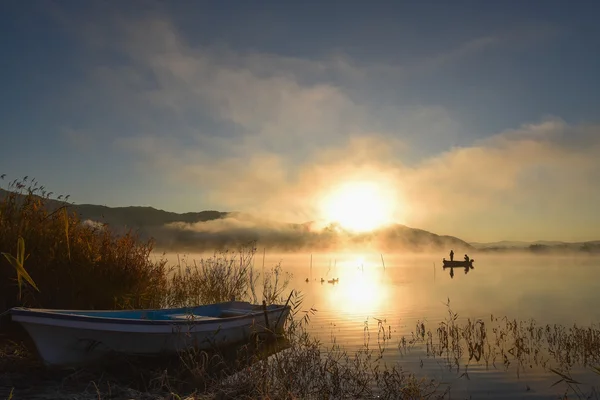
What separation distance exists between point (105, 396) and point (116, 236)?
7.79 metres

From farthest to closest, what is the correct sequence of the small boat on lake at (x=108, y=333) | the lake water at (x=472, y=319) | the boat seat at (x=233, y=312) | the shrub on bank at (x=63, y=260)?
the boat seat at (x=233, y=312) < the lake water at (x=472, y=319) < the shrub on bank at (x=63, y=260) < the small boat on lake at (x=108, y=333)

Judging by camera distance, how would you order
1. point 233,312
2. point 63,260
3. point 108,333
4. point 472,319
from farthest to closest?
point 472,319 < point 233,312 < point 63,260 < point 108,333

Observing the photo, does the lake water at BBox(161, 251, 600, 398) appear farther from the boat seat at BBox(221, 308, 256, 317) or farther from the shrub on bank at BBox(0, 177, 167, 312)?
the shrub on bank at BBox(0, 177, 167, 312)

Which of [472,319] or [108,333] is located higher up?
[108,333]

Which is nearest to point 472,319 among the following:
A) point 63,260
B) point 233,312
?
point 233,312

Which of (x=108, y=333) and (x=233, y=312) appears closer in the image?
(x=108, y=333)

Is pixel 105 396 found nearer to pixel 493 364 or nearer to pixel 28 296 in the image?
pixel 28 296

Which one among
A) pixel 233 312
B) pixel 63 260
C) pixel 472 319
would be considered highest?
pixel 63 260

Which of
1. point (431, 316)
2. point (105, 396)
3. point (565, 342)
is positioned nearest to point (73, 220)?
point (105, 396)

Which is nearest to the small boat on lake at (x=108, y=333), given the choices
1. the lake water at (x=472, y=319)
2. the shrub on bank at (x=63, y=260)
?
the shrub on bank at (x=63, y=260)

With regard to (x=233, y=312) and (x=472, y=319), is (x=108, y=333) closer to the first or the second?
(x=233, y=312)

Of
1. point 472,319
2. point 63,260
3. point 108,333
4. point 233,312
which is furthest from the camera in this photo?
point 472,319

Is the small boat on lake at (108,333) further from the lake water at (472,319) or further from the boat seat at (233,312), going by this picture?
the lake water at (472,319)

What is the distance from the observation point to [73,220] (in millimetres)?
14109
